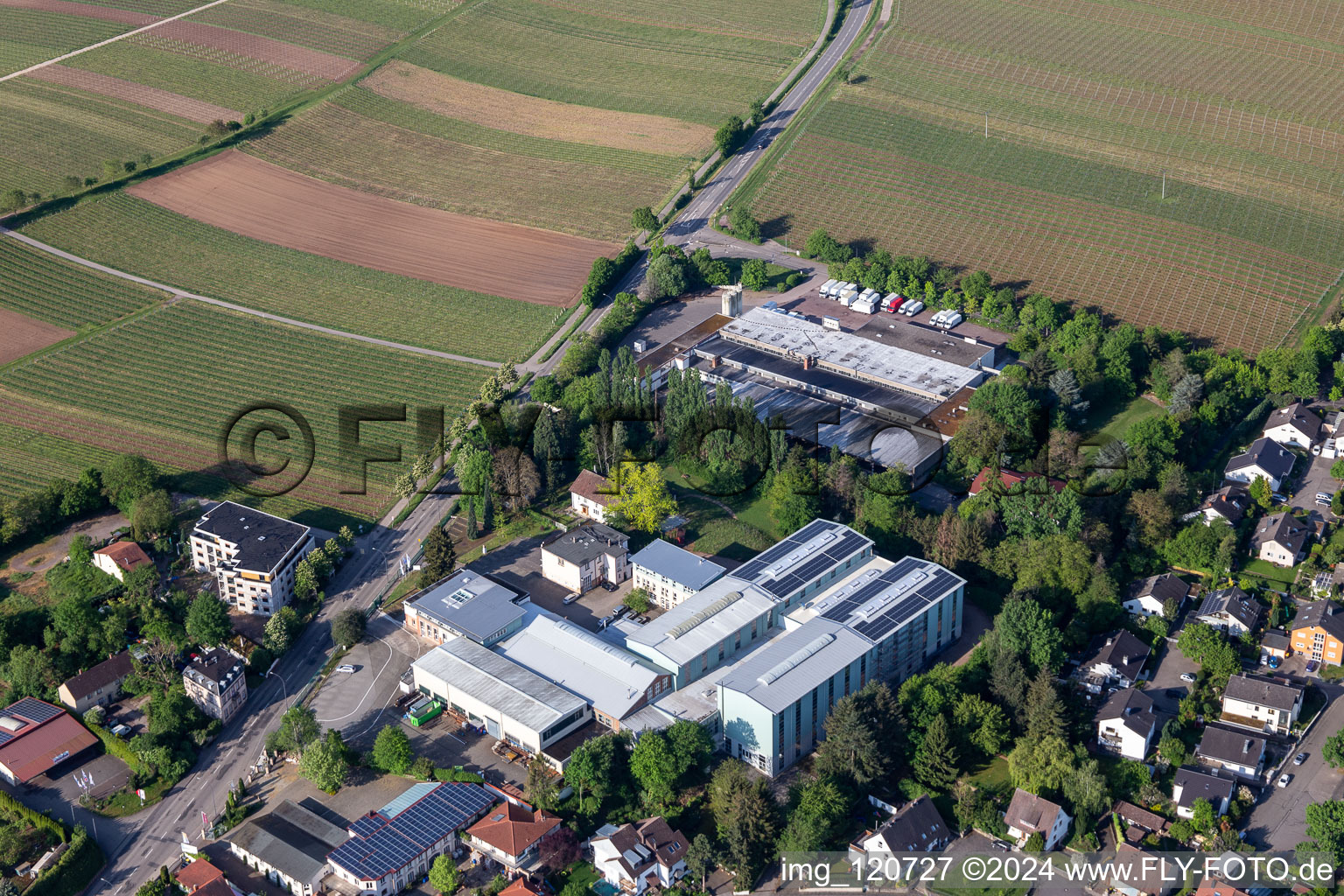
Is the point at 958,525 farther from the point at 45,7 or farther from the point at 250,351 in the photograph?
the point at 45,7

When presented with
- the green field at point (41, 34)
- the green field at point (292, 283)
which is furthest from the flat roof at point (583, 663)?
the green field at point (41, 34)

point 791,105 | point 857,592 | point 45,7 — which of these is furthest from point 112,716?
point 45,7

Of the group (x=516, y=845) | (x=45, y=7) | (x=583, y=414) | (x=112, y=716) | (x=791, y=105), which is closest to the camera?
(x=516, y=845)

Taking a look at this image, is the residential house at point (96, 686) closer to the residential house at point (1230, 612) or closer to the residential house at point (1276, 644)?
the residential house at point (1230, 612)

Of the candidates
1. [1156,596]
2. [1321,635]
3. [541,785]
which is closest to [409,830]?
[541,785]

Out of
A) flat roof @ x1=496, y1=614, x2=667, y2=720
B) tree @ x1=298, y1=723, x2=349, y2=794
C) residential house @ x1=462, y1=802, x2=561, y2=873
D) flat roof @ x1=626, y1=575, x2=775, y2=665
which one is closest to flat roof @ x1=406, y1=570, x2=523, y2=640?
flat roof @ x1=496, y1=614, x2=667, y2=720

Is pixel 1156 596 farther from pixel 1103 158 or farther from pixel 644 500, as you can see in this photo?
pixel 1103 158
